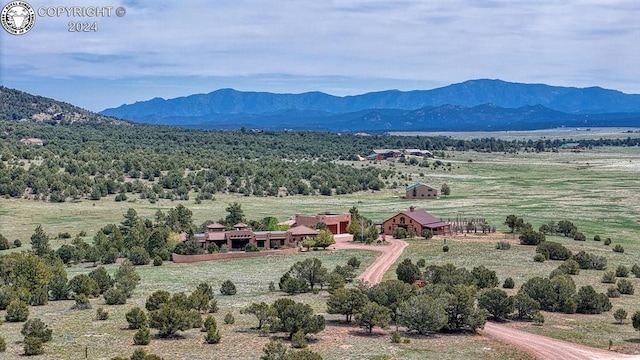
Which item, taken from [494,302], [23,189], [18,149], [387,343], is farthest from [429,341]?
[18,149]

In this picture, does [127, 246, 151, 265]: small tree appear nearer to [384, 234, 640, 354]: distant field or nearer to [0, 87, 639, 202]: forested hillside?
[384, 234, 640, 354]: distant field

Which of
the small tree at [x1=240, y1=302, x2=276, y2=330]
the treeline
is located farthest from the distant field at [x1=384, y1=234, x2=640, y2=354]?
the treeline

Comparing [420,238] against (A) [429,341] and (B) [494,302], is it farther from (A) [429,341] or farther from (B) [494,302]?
(A) [429,341]

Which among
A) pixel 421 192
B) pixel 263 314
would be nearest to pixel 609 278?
pixel 263 314

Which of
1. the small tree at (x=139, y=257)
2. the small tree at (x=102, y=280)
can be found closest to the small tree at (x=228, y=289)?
the small tree at (x=102, y=280)

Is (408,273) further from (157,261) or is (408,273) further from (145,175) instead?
(145,175)

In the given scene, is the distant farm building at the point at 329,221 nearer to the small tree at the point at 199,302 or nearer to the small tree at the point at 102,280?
the small tree at the point at 102,280
